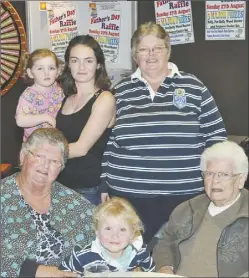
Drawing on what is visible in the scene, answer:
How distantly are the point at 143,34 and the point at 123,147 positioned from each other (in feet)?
1.97

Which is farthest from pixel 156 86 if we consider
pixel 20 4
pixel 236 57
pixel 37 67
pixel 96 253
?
pixel 20 4

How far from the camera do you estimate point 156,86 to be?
2.88 meters

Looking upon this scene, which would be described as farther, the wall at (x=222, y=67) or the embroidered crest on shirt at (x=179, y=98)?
the wall at (x=222, y=67)

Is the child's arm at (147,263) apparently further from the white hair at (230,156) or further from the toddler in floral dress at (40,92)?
the toddler in floral dress at (40,92)

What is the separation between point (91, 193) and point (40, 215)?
56cm

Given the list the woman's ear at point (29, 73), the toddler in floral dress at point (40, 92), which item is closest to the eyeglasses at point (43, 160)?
the toddler in floral dress at point (40, 92)

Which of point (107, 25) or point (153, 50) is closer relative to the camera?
point (153, 50)

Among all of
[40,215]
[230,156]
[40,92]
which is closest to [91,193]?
[40,215]

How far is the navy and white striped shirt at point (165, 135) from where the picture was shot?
2.80 meters

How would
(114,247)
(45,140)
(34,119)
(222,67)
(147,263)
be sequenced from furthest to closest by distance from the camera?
→ 1. (222,67)
2. (34,119)
3. (45,140)
4. (147,263)
5. (114,247)

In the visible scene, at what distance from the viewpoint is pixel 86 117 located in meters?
2.82

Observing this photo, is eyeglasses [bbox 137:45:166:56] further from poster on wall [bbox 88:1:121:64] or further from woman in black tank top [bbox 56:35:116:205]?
poster on wall [bbox 88:1:121:64]

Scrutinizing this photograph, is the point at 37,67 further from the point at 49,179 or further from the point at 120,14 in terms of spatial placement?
the point at 120,14

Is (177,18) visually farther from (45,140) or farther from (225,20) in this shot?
(45,140)
